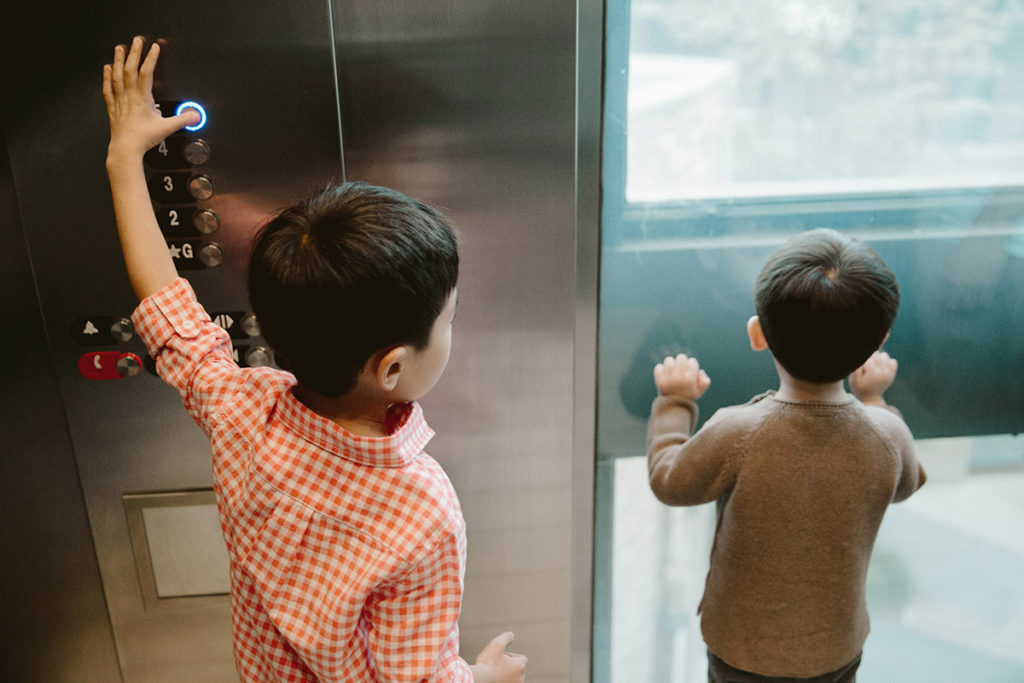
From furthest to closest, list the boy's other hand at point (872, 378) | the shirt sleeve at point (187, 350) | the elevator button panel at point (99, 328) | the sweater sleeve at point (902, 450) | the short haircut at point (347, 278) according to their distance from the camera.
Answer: the boy's other hand at point (872, 378) < the sweater sleeve at point (902, 450) < the elevator button panel at point (99, 328) < the shirt sleeve at point (187, 350) < the short haircut at point (347, 278)

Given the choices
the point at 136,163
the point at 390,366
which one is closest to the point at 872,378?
the point at 390,366

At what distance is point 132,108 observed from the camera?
76 centimetres

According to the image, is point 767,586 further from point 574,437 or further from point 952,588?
point 952,588

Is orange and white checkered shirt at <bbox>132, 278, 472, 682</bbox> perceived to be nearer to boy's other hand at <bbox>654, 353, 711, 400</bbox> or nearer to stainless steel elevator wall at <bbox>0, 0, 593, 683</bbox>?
stainless steel elevator wall at <bbox>0, 0, 593, 683</bbox>

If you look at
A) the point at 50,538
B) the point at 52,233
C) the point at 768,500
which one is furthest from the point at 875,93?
the point at 50,538

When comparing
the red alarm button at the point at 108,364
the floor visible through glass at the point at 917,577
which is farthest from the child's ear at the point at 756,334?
the red alarm button at the point at 108,364

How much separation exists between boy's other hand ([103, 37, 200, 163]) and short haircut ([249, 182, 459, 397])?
21 centimetres

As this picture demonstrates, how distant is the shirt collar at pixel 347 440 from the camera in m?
0.69

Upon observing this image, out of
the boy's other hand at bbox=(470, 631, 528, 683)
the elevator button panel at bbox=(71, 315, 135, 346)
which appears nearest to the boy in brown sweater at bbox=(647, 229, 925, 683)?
the boy's other hand at bbox=(470, 631, 528, 683)

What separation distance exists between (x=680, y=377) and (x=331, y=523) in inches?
21.2

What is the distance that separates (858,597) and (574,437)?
1.39ft

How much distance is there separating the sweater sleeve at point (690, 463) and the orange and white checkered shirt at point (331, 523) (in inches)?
13.8

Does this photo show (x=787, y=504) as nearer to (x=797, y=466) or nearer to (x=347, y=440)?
(x=797, y=466)

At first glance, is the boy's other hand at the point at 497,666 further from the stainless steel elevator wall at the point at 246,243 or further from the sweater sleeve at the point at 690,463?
the sweater sleeve at the point at 690,463
